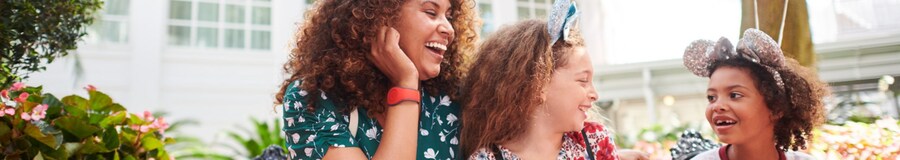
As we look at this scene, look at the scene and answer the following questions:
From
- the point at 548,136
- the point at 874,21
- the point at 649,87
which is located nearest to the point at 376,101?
the point at 548,136

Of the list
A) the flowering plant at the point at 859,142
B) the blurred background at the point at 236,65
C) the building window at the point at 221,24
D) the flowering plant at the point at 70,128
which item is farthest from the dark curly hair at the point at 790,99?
the building window at the point at 221,24

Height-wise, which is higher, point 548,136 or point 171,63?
point 548,136

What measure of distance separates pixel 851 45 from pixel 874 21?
0.71 meters

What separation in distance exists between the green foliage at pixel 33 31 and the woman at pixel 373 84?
839mm

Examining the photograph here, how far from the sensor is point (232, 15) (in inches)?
287

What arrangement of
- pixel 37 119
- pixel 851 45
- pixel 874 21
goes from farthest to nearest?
1. pixel 851 45
2. pixel 874 21
3. pixel 37 119

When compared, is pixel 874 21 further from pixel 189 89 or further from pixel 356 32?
pixel 189 89

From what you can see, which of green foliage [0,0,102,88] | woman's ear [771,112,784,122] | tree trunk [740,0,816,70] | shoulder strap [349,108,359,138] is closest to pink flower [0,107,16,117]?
green foliage [0,0,102,88]

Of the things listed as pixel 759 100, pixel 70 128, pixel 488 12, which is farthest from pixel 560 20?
pixel 488 12

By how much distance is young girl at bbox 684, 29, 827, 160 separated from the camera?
66.6 inches

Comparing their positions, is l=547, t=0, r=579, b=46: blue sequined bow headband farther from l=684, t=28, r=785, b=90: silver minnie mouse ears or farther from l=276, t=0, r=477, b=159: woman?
l=684, t=28, r=785, b=90: silver minnie mouse ears

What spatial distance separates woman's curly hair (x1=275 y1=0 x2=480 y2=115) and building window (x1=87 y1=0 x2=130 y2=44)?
586 cm

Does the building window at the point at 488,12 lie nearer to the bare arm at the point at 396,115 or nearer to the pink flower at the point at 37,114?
the pink flower at the point at 37,114

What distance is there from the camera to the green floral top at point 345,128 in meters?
1.53
